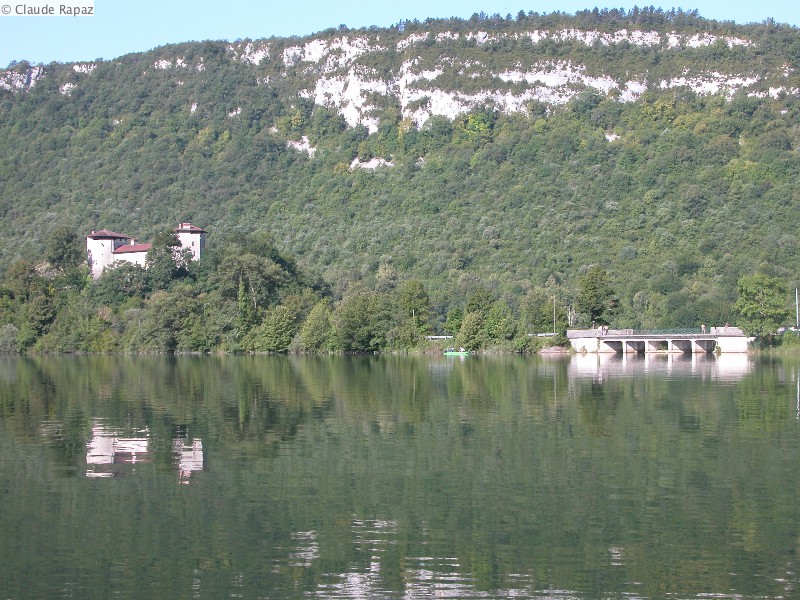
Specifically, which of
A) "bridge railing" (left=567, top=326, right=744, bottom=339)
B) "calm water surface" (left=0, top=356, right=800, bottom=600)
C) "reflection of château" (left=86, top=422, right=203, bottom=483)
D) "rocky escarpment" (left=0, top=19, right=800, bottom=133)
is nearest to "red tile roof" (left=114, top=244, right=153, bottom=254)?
"bridge railing" (left=567, top=326, right=744, bottom=339)

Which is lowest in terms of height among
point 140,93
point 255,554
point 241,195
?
point 255,554

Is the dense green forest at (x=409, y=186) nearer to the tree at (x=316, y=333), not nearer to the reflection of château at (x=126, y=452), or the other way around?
the tree at (x=316, y=333)

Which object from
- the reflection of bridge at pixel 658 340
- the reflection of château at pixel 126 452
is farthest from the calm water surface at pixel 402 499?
the reflection of bridge at pixel 658 340

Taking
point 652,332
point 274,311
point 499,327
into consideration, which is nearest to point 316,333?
point 274,311

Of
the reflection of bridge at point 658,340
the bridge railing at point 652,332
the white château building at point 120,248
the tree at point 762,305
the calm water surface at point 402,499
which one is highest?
the white château building at point 120,248

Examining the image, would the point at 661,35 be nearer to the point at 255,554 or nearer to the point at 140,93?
the point at 140,93

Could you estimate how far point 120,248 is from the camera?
404 ft

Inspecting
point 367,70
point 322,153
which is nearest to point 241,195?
point 322,153

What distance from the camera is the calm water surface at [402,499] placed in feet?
54.0

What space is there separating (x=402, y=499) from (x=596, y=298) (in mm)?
67242

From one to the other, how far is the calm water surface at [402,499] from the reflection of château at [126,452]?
84 mm

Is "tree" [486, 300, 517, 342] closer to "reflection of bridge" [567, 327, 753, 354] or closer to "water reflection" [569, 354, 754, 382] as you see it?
"reflection of bridge" [567, 327, 753, 354]

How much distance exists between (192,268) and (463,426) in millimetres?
86918

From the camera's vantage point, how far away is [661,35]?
16975cm
